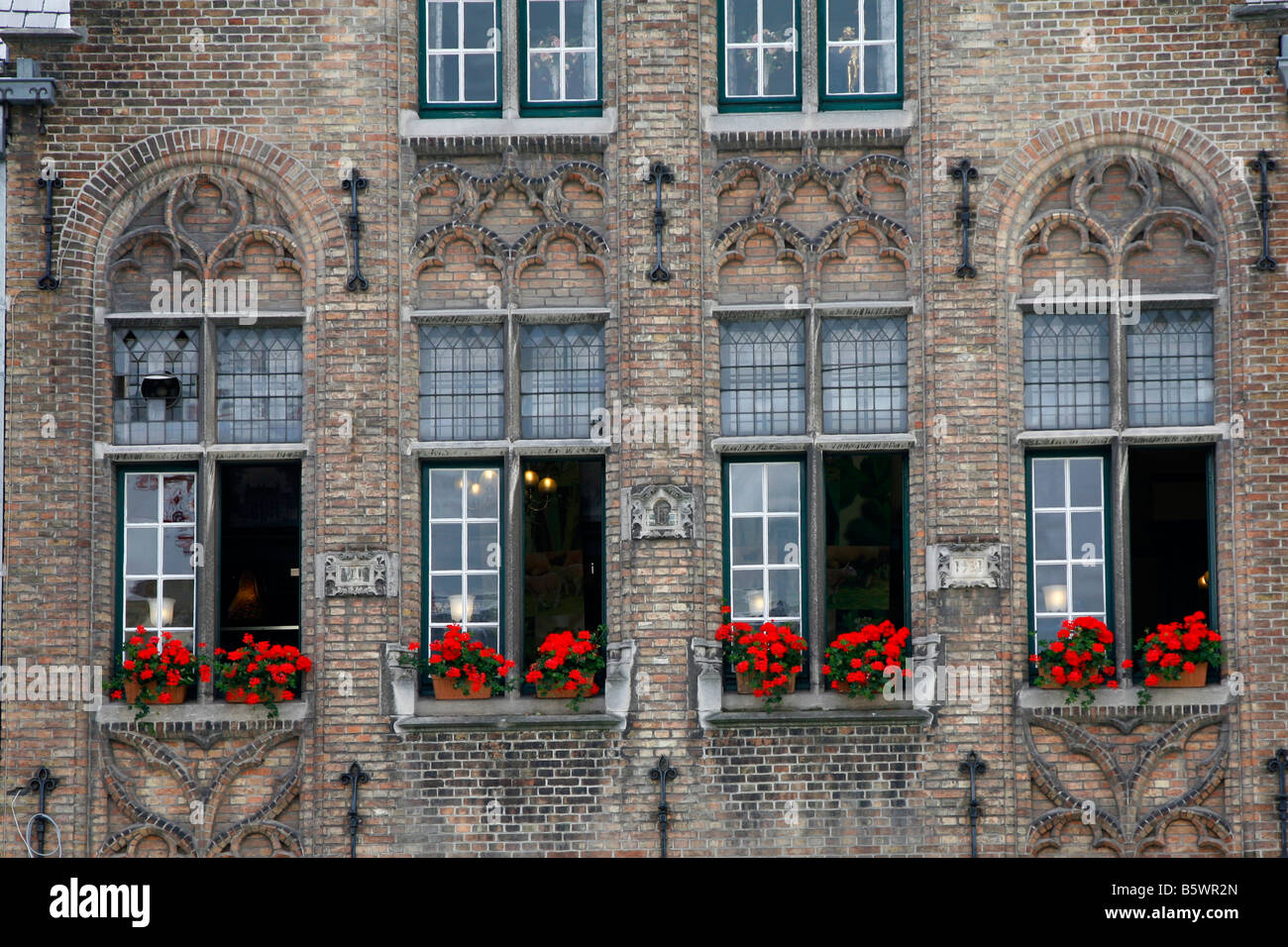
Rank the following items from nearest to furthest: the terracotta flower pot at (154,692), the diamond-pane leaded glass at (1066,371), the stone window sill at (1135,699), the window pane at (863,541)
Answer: the stone window sill at (1135,699)
the terracotta flower pot at (154,692)
the window pane at (863,541)
the diamond-pane leaded glass at (1066,371)

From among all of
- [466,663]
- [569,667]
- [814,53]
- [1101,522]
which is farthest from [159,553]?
[1101,522]

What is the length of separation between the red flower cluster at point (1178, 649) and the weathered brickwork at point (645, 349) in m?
0.21

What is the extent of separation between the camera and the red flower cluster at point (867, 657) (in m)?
14.5

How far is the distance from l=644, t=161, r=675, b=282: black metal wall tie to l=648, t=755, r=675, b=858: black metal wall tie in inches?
147

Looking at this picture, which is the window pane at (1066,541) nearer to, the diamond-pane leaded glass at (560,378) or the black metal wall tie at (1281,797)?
the black metal wall tie at (1281,797)

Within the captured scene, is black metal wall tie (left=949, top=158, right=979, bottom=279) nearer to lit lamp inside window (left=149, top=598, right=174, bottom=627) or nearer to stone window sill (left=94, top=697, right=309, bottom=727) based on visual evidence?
stone window sill (left=94, top=697, right=309, bottom=727)

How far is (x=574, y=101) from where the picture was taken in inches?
602

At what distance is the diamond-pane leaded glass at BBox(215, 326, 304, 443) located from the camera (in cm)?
1518

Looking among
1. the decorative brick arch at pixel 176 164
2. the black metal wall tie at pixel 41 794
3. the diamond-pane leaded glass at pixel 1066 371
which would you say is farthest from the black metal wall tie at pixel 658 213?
the black metal wall tie at pixel 41 794

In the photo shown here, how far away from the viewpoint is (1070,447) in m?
15.0

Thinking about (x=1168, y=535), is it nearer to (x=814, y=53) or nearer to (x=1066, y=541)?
(x=1066, y=541)

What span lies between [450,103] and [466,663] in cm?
449

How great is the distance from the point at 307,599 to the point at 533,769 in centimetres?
221
